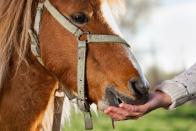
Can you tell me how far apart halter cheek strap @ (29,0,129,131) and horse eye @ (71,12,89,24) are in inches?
1.7

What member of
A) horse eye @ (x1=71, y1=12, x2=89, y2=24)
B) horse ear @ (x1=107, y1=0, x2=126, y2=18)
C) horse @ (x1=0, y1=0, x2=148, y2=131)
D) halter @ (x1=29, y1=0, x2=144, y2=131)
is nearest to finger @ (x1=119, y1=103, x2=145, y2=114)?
horse @ (x1=0, y1=0, x2=148, y2=131)

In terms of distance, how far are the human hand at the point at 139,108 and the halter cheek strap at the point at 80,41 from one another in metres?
0.38

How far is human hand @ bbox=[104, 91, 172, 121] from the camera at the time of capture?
178 inches

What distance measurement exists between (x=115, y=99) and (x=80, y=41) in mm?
539

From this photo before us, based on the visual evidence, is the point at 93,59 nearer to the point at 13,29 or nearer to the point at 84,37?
the point at 84,37

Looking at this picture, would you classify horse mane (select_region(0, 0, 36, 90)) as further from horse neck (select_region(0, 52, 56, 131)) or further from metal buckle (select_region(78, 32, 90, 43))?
metal buckle (select_region(78, 32, 90, 43))

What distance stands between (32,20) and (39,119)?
0.78 metres

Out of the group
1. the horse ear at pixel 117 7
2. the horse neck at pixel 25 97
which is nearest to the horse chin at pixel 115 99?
the horse neck at pixel 25 97

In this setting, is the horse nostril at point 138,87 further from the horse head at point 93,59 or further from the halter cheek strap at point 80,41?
the halter cheek strap at point 80,41

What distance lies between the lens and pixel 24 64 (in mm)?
5164

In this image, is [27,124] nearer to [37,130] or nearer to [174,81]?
[37,130]

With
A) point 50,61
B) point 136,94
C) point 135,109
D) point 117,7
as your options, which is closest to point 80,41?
point 50,61

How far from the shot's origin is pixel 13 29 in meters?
5.08

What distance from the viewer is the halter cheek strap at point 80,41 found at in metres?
4.89
